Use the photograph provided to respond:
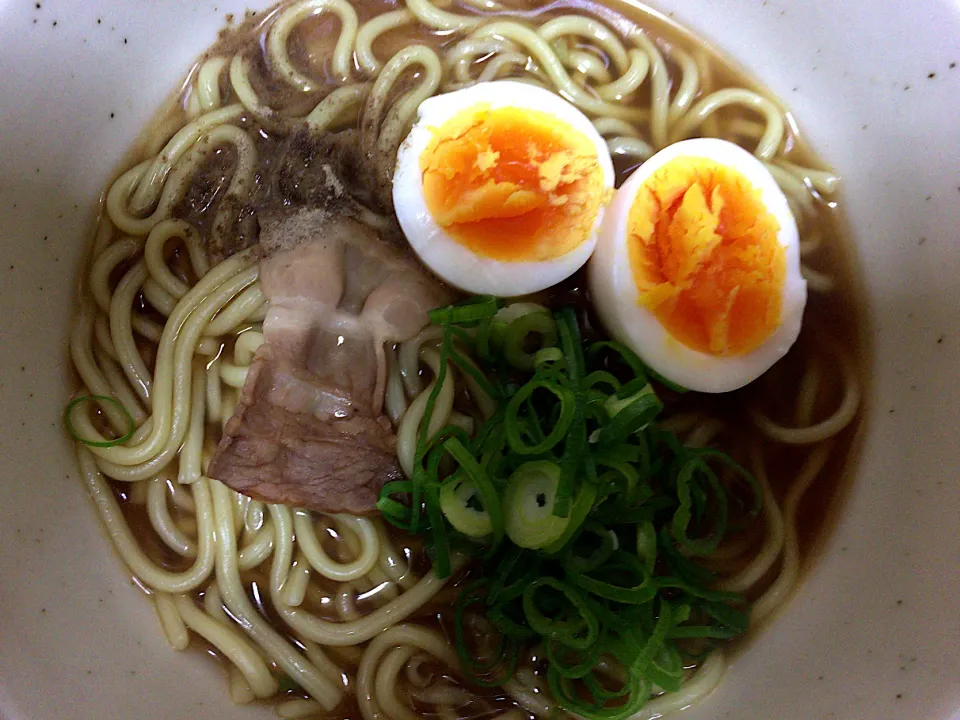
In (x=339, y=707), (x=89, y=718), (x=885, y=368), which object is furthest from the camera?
(x=885, y=368)

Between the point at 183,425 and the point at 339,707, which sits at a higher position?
the point at 183,425

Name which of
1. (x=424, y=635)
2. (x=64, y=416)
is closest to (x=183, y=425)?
(x=64, y=416)

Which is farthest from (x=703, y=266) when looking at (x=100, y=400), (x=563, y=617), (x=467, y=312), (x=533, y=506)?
(x=100, y=400)

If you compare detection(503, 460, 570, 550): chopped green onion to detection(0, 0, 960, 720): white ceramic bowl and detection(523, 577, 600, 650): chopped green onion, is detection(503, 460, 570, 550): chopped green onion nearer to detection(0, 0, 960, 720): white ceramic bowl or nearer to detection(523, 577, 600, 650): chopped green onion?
detection(523, 577, 600, 650): chopped green onion

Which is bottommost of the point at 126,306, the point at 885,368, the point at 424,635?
the point at 885,368

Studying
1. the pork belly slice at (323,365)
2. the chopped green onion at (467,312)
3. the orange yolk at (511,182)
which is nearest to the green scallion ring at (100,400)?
the pork belly slice at (323,365)

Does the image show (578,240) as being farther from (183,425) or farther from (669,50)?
(183,425)

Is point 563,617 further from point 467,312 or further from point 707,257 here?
point 707,257
